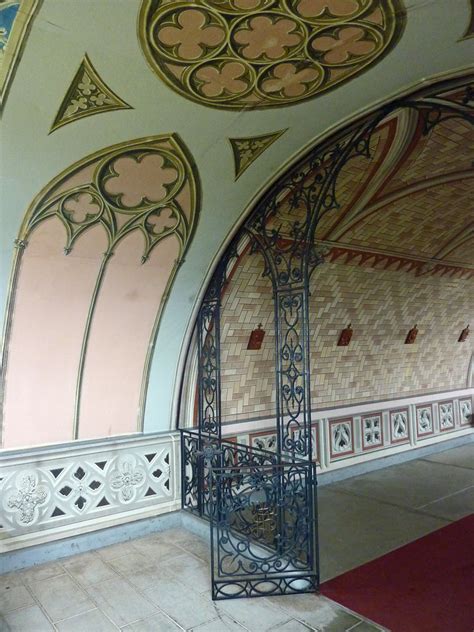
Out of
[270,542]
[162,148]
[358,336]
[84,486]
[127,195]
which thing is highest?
[162,148]

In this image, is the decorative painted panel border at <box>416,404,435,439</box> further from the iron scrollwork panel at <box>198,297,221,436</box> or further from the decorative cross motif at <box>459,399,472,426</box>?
the iron scrollwork panel at <box>198,297,221,436</box>

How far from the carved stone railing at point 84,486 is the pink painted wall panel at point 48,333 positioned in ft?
0.63

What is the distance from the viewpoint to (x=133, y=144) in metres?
3.02

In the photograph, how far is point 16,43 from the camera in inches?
83.1

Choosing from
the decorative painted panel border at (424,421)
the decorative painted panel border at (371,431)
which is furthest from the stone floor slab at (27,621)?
the decorative painted panel border at (424,421)

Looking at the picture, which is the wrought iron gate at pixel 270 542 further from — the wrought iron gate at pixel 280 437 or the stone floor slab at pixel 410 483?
the stone floor slab at pixel 410 483

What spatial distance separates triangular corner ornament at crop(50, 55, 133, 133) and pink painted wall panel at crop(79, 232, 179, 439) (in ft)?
3.87

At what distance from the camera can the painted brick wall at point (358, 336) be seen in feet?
16.4

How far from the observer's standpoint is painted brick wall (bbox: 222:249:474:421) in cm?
500

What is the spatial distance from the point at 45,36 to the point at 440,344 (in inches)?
278

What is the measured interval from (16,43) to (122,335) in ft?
7.87

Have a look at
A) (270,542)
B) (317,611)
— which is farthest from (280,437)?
(317,611)

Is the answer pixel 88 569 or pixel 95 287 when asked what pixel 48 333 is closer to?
pixel 95 287

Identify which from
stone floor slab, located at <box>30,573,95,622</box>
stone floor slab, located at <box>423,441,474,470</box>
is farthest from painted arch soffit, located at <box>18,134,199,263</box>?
stone floor slab, located at <box>423,441,474,470</box>
